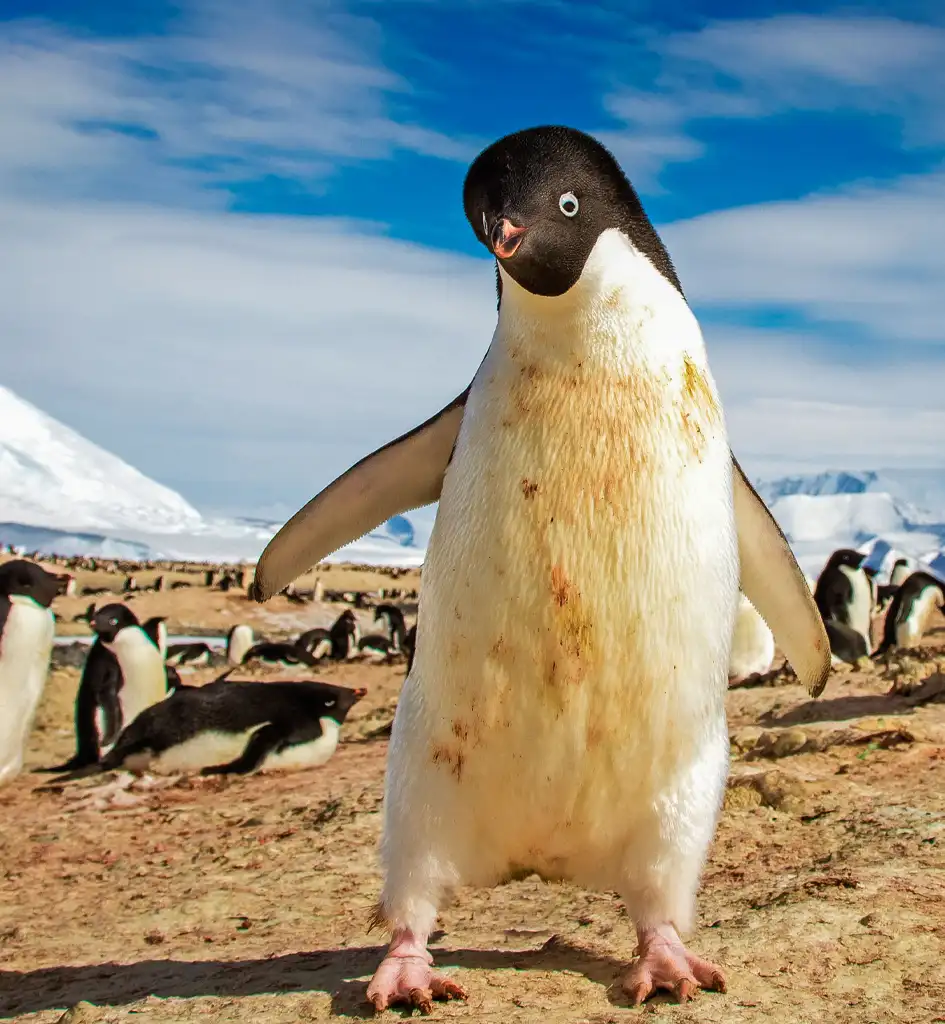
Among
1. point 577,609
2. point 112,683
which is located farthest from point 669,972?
point 112,683

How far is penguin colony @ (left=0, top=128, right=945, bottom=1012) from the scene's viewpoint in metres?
2.98

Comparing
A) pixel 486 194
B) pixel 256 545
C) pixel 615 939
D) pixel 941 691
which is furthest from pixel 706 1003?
pixel 256 545

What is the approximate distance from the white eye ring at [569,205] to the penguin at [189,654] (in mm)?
16052

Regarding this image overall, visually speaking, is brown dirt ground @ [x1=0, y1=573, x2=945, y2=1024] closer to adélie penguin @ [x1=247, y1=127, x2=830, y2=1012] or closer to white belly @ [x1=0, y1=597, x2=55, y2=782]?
adélie penguin @ [x1=247, y1=127, x2=830, y2=1012]

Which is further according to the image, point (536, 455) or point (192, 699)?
point (192, 699)

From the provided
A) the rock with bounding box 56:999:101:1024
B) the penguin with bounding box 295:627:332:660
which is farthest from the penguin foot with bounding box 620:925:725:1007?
the penguin with bounding box 295:627:332:660

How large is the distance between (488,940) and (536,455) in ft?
5.55

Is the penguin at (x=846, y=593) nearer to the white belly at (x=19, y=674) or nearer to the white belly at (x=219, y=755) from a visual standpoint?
the white belly at (x=219, y=755)

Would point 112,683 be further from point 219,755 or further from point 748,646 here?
point 748,646

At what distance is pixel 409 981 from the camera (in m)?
2.97

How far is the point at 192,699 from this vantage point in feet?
27.7

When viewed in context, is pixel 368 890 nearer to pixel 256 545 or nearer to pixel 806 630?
pixel 806 630

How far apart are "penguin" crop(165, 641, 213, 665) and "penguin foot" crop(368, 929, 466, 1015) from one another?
15.6m

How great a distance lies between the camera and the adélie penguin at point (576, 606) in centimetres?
298
